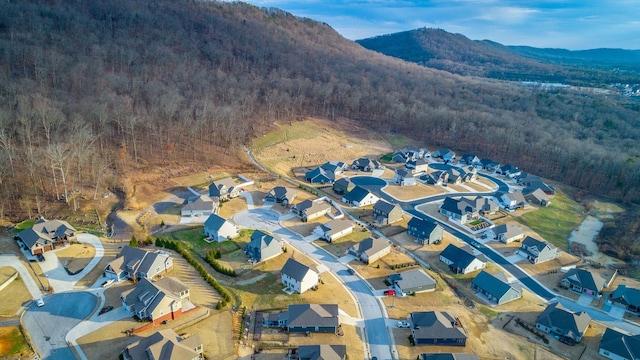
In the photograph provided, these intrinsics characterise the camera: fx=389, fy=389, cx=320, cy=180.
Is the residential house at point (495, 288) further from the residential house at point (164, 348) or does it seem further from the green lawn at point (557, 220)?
the residential house at point (164, 348)

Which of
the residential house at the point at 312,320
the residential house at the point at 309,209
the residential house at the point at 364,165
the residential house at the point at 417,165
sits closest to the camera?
the residential house at the point at 312,320

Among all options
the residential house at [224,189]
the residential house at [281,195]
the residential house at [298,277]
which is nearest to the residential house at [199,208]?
the residential house at [224,189]

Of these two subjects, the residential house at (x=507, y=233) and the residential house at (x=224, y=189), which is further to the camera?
the residential house at (x=224, y=189)

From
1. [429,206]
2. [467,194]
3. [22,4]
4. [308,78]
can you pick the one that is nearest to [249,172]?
[429,206]

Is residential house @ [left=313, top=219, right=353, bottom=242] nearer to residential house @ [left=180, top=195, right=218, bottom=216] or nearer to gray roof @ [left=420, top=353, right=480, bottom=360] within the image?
residential house @ [left=180, top=195, right=218, bottom=216]

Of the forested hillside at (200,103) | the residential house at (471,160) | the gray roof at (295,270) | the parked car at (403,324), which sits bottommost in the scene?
the parked car at (403,324)

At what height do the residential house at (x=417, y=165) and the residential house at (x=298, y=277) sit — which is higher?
the residential house at (x=417, y=165)

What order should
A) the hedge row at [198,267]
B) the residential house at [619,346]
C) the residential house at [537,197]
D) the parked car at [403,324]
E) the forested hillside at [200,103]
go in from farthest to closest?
the residential house at [537,197], the forested hillside at [200,103], the hedge row at [198,267], the parked car at [403,324], the residential house at [619,346]
